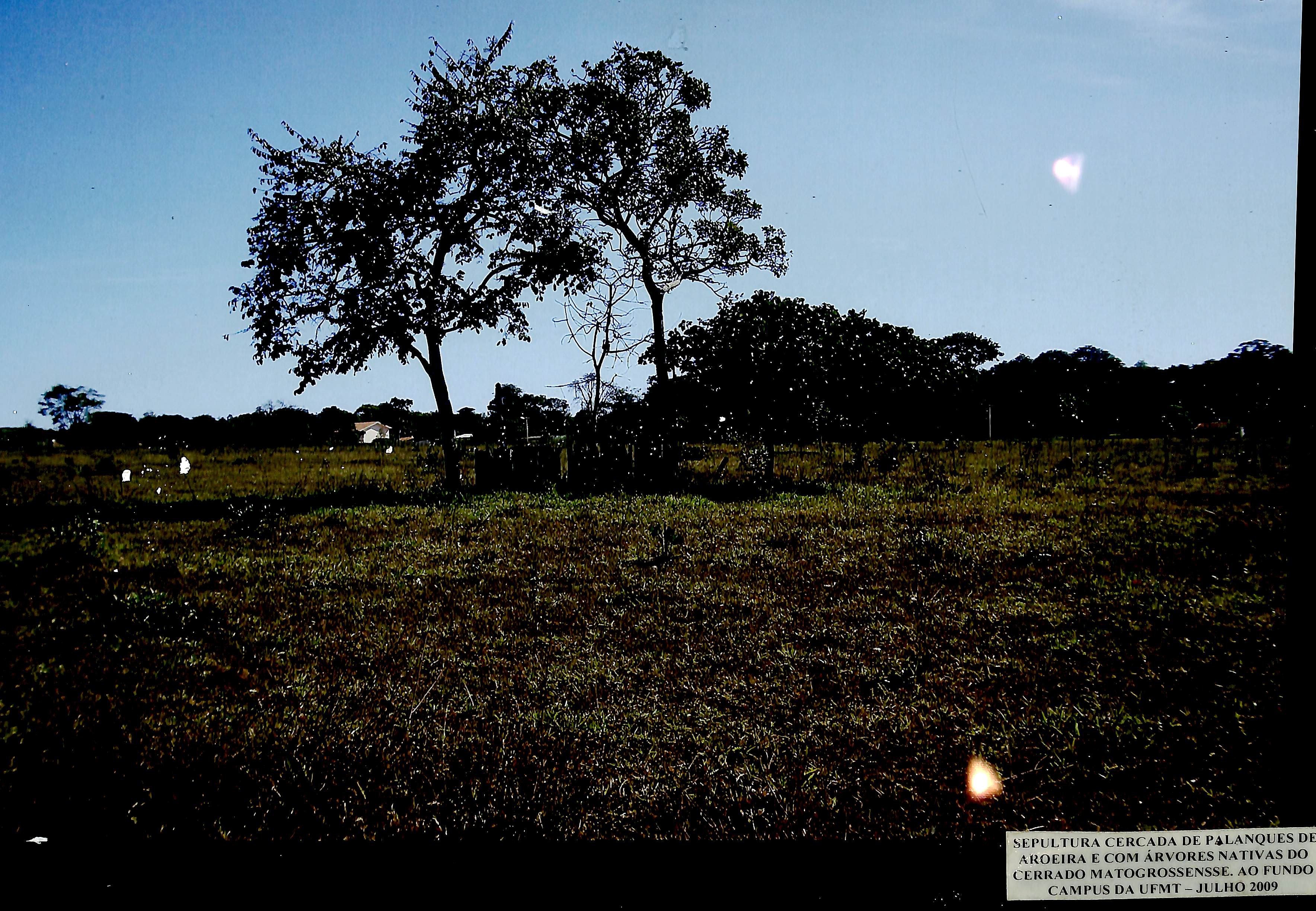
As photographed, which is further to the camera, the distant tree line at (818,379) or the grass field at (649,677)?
the distant tree line at (818,379)

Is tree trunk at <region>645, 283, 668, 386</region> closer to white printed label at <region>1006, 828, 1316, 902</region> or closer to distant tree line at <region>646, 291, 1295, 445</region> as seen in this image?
distant tree line at <region>646, 291, 1295, 445</region>

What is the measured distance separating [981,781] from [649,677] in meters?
2.12

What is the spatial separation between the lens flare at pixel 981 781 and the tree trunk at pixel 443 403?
15971mm

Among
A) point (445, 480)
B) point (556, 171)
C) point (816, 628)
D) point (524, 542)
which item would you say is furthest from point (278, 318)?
point (816, 628)

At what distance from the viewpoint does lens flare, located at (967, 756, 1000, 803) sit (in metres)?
3.42

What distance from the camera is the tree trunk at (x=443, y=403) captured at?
60.8 ft

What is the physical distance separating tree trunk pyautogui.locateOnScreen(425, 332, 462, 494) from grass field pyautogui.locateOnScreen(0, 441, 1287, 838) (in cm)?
755

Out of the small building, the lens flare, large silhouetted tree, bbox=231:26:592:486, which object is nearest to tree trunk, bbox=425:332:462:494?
large silhouetted tree, bbox=231:26:592:486

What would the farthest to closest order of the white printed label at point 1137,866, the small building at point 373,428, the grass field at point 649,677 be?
the small building at point 373,428 < the grass field at point 649,677 < the white printed label at point 1137,866

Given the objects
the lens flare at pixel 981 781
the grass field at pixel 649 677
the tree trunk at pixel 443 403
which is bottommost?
the lens flare at pixel 981 781

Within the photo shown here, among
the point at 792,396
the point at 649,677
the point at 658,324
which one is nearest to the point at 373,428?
the point at 658,324

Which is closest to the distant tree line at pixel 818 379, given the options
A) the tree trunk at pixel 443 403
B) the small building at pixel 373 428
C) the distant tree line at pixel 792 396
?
the distant tree line at pixel 792 396

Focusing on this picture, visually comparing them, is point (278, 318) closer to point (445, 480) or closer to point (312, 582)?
point (445, 480)

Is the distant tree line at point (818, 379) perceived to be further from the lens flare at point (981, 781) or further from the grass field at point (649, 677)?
the lens flare at point (981, 781)
